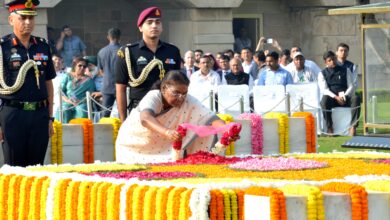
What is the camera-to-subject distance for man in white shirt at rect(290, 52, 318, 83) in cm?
2373

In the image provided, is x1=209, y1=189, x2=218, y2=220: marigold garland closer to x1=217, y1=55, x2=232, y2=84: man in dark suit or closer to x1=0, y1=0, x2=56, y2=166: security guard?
x1=0, y1=0, x2=56, y2=166: security guard

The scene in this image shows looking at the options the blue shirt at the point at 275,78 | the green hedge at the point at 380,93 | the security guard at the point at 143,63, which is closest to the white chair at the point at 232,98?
the blue shirt at the point at 275,78

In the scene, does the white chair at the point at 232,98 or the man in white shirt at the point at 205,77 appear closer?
the white chair at the point at 232,98

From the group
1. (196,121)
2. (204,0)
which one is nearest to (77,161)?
(196,121)

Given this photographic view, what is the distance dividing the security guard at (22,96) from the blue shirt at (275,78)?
10.6 metres

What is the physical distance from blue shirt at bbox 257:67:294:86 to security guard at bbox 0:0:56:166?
10613mm

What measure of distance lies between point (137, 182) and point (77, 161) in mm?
5382

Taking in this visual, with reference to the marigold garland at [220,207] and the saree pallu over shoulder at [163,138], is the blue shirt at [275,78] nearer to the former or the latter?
the saree pallu over shoulder at [163,138]

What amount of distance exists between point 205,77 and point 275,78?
1.13 metres

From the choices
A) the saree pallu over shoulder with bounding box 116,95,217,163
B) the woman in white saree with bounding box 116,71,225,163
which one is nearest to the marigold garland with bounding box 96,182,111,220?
the woman in white saree with bounding box 116,71,225,163

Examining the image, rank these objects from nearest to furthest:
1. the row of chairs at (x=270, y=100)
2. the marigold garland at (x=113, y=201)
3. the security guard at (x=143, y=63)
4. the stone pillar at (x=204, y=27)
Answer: the marigold garland at (x=113, y=201)
the security guard at (x=143, y=63)
the row of chairs at (x=270, y=100)
the stone pillar at (x=204, y=27)

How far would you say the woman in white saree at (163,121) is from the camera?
11688 millimetres

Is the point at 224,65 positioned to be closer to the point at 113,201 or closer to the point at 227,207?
the point at 113,201

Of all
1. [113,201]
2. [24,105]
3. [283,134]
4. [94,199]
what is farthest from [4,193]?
[283,134]
